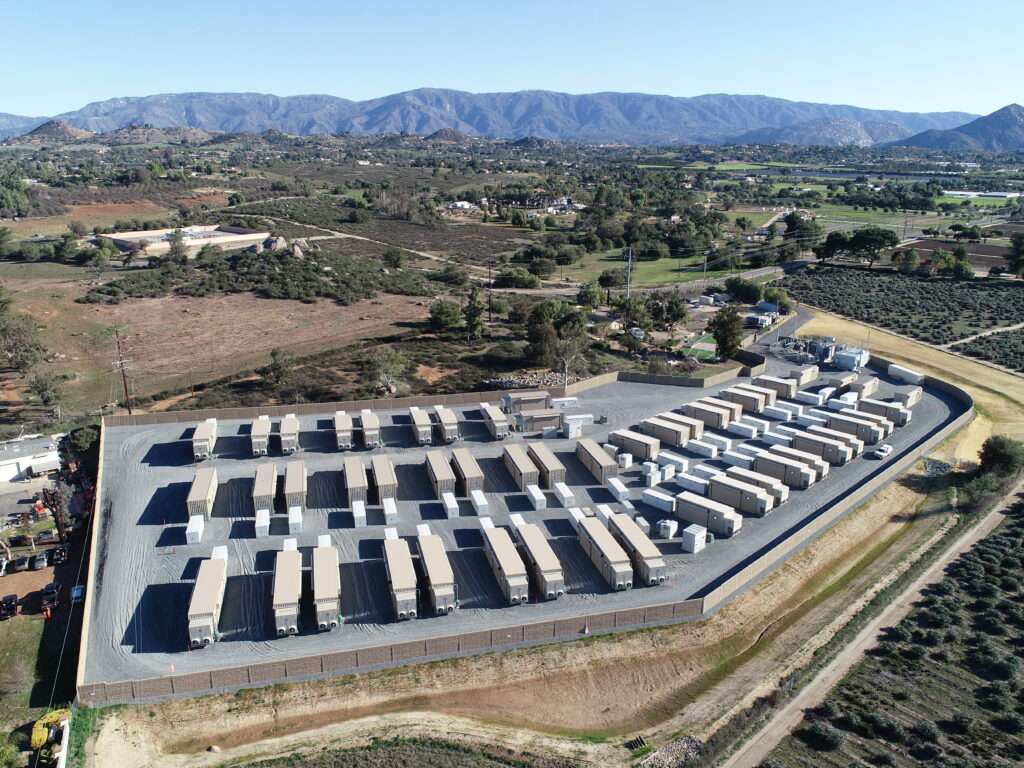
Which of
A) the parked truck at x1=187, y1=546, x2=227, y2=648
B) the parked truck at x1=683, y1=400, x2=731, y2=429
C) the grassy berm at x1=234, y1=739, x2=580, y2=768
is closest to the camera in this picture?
the grassy berm at x1=234, y1=739, x2=580, y2=768

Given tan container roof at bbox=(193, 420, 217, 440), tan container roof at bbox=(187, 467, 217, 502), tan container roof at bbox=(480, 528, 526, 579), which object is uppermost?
tan container roof at bbox=(193, 420, 217, 440)

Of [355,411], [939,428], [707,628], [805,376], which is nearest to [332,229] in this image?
[355,411]

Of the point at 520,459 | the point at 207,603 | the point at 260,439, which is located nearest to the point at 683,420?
the point at 520,459

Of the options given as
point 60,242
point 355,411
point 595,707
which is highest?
point 60,242

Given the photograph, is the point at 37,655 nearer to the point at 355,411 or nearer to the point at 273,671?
the point at 273,671

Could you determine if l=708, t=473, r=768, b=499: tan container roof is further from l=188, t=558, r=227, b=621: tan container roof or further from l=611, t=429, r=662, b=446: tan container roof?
l=188, t=558, r=227, b=621: tan container roof

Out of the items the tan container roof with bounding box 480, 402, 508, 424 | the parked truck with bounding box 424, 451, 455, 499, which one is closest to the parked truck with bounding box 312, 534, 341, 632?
the parked truck with bounding box 424, 451, 455, 499

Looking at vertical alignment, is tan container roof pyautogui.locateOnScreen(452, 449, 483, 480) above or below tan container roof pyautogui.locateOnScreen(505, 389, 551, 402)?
below
